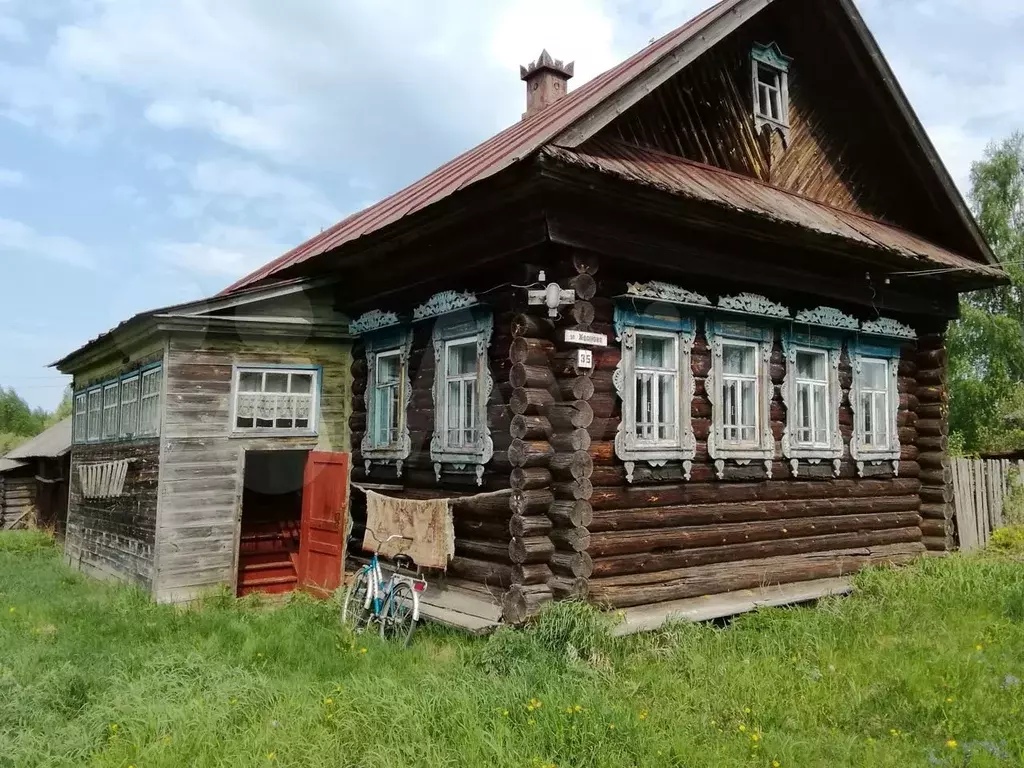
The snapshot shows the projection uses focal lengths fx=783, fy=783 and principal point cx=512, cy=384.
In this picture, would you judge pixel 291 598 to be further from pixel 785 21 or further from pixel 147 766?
pixel 785 21

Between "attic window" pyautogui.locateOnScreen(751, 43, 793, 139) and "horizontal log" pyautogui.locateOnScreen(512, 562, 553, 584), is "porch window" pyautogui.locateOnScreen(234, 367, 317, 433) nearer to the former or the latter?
"horizontal log" pyautogui.locateOnScreen(512, 562, 553, 584)

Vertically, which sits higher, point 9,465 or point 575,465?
point 575,465

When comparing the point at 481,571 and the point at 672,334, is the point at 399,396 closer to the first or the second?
the point at 481,571

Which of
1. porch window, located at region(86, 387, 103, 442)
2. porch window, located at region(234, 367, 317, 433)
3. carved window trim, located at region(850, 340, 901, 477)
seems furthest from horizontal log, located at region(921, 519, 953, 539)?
porch window, located at region(86, 387, 103, 442)

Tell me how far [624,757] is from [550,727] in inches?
19.0

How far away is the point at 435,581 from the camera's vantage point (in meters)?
8.38

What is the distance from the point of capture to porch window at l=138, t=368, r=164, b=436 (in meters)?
10.0

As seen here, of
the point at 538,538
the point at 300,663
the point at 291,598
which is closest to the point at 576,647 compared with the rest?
the point at 538,538

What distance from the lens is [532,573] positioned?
7.11 metres

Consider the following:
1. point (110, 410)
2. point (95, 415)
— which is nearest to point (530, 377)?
point (110, 410)

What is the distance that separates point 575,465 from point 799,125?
6.20 meters

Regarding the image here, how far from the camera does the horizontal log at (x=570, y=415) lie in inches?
282

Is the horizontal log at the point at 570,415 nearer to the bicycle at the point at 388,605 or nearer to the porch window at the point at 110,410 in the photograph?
the bicycle at the point at 388,605

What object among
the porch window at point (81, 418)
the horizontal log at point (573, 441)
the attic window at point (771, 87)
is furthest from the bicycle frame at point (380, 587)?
the porch window at point (81, 418)
